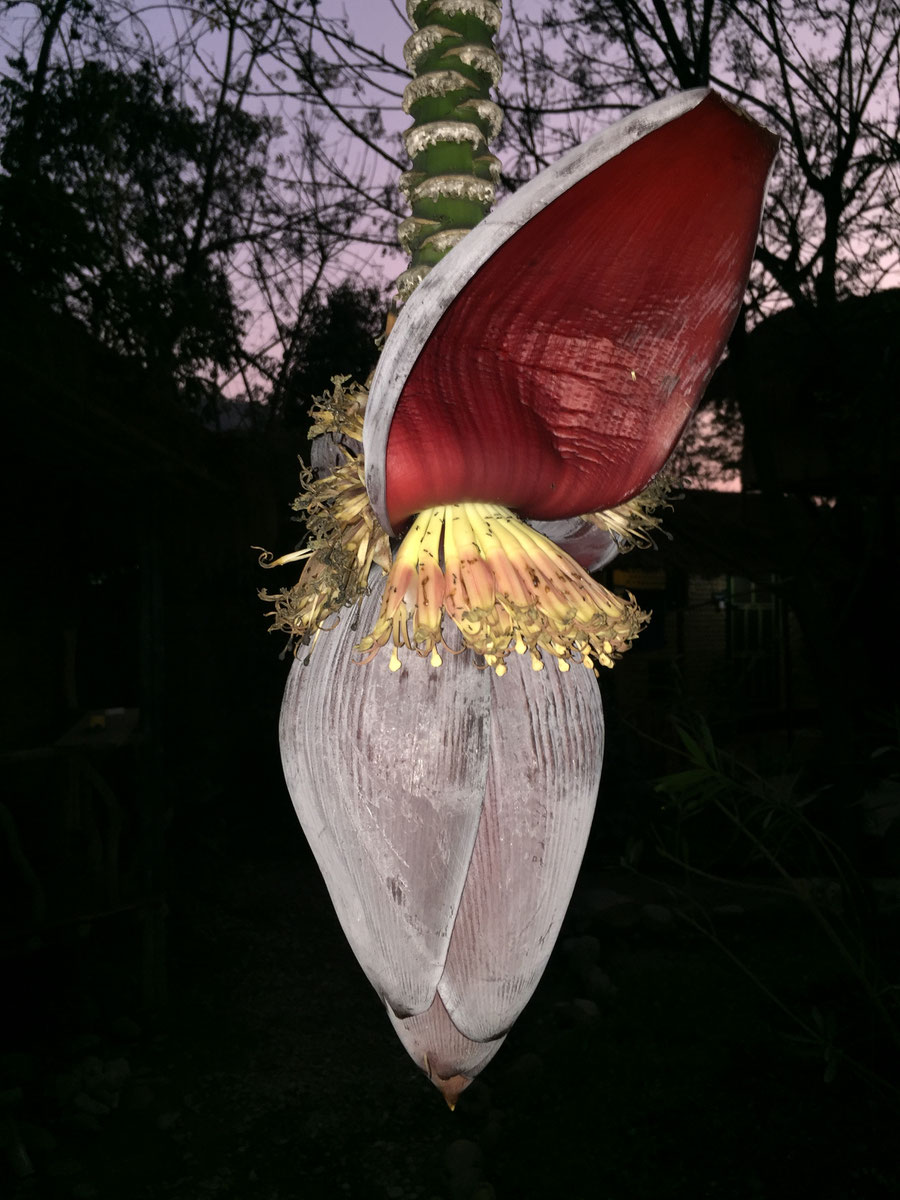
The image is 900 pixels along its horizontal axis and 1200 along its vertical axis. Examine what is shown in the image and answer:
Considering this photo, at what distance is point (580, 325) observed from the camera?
10.6 inches

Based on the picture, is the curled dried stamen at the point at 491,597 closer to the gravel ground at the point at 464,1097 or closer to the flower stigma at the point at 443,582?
the flower stigma at the point at 443,582

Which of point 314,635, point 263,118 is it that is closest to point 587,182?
point 314,635

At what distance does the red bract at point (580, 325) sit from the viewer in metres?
0.23

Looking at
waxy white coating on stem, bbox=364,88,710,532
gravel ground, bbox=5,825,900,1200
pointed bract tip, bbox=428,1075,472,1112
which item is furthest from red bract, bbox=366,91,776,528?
gravel ground, bbox=5,825,900,1200

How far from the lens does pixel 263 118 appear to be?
588 cm

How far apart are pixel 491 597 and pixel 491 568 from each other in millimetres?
15

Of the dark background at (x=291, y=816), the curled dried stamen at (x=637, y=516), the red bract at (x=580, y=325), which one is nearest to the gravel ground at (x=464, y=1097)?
the dark background at (x=291, y=816)

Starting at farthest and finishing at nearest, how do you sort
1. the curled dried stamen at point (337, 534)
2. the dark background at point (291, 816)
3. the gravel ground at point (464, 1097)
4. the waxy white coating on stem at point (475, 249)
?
the gravel ground at point (464, 1097)
the dark background at point (291, 816)
the curled dried stamen at point (337, 534)
the waxy white coating on stem at point (475, 249)

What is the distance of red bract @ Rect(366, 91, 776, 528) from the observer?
23 centimetres

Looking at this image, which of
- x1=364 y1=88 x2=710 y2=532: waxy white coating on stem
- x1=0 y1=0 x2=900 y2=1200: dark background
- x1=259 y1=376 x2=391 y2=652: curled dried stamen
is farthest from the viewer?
x1=0 y1=0 x2=900 y2=1200: dark background

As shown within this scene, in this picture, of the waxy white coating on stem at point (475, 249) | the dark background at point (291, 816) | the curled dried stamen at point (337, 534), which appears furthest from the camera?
the dark background at point (291, 816)

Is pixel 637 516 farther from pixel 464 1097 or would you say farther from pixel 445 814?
pixel 464 1097

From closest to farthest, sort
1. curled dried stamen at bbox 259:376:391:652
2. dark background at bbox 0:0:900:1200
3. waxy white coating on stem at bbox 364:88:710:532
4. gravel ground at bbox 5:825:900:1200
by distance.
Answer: waxy white coating on stem at bbox 364:88:710:532, curled dried stamen at bbox 259:376:391:652, dark background at bbox 0:0:900:1200, gravel ground at bbox 5:825:900:1200

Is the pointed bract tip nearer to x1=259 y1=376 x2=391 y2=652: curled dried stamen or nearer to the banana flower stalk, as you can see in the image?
the banana flower stalk
